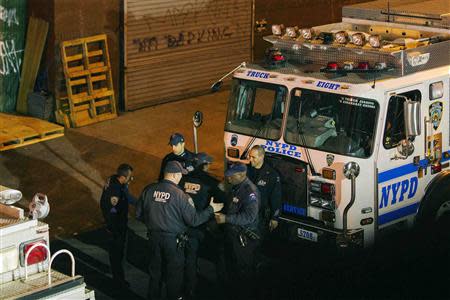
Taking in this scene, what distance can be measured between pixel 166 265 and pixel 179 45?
29.4 ft

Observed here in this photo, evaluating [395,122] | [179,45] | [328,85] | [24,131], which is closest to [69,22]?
[24,131]

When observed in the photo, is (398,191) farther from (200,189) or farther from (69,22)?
(69,22)

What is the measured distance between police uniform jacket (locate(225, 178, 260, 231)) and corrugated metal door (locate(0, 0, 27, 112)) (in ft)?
26.3

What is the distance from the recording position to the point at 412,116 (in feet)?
39.4

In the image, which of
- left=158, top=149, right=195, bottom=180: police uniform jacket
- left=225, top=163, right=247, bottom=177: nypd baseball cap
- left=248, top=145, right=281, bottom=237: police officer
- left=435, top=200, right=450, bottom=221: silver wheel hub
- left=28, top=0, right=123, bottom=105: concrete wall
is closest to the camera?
left=225, top=163, right=247, bottom=177: nypd baseball cap

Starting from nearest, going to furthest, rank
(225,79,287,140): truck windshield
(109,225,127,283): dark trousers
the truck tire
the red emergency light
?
the red emergency light
(109,225,127,283): dark trousers
(225,79,287,140): truck windshield
the truck tire

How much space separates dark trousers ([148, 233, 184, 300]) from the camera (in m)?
11.6

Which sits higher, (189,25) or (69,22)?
(69,22)

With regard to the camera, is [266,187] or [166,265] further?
[266,187]

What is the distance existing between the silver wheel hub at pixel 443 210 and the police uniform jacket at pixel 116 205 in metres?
3.84

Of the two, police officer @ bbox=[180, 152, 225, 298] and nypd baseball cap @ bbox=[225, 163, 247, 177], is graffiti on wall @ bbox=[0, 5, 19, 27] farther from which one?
nypd baseball cap @ bbox=[225, 163, 247, 177]

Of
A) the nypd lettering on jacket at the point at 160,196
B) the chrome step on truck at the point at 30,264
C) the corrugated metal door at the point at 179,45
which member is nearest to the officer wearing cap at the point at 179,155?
the nypd lettering on jacket at the point at 160,196

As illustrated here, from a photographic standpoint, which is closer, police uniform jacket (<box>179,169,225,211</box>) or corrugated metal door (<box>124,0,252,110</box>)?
police uniform jacket (<box>179,169,225,211</box>)

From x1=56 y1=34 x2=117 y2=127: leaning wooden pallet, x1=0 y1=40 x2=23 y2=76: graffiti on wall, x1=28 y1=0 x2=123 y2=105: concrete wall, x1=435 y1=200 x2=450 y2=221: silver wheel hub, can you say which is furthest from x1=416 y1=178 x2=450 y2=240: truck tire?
x1=0 y1=40 x2=23 y2=76: graffiti on wall
